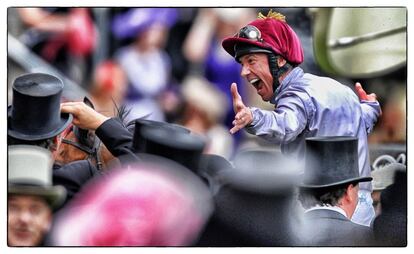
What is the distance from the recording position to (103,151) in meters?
6.60

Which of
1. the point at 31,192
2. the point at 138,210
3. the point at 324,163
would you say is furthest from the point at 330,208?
the point at 31,192

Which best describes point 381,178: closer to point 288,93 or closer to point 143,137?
point 288,93

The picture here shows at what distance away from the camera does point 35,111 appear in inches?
255

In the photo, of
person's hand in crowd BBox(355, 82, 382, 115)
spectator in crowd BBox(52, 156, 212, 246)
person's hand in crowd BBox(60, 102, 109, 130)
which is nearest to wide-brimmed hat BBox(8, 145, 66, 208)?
spectator in crowd BBox(52, 156, 212, 246)

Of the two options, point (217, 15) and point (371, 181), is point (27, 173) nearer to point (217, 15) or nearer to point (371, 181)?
point (217, 15)

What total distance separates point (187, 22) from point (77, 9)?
0.72m

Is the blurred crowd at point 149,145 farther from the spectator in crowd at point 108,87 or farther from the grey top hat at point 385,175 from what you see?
the grey top hat at point 385,175

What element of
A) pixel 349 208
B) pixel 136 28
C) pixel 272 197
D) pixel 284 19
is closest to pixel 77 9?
pixel 136 28

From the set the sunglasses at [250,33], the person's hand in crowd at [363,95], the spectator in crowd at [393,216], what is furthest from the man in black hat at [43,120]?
the spectator in crowd at [393,216]

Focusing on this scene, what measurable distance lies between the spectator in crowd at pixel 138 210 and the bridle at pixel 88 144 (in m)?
0.14

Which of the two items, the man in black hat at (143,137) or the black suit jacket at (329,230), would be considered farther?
the black suit jacket at (329,230)

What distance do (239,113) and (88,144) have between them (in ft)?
3.26

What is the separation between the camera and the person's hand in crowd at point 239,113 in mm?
6551

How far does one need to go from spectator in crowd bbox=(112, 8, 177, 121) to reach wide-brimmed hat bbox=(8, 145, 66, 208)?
0.61 metres
